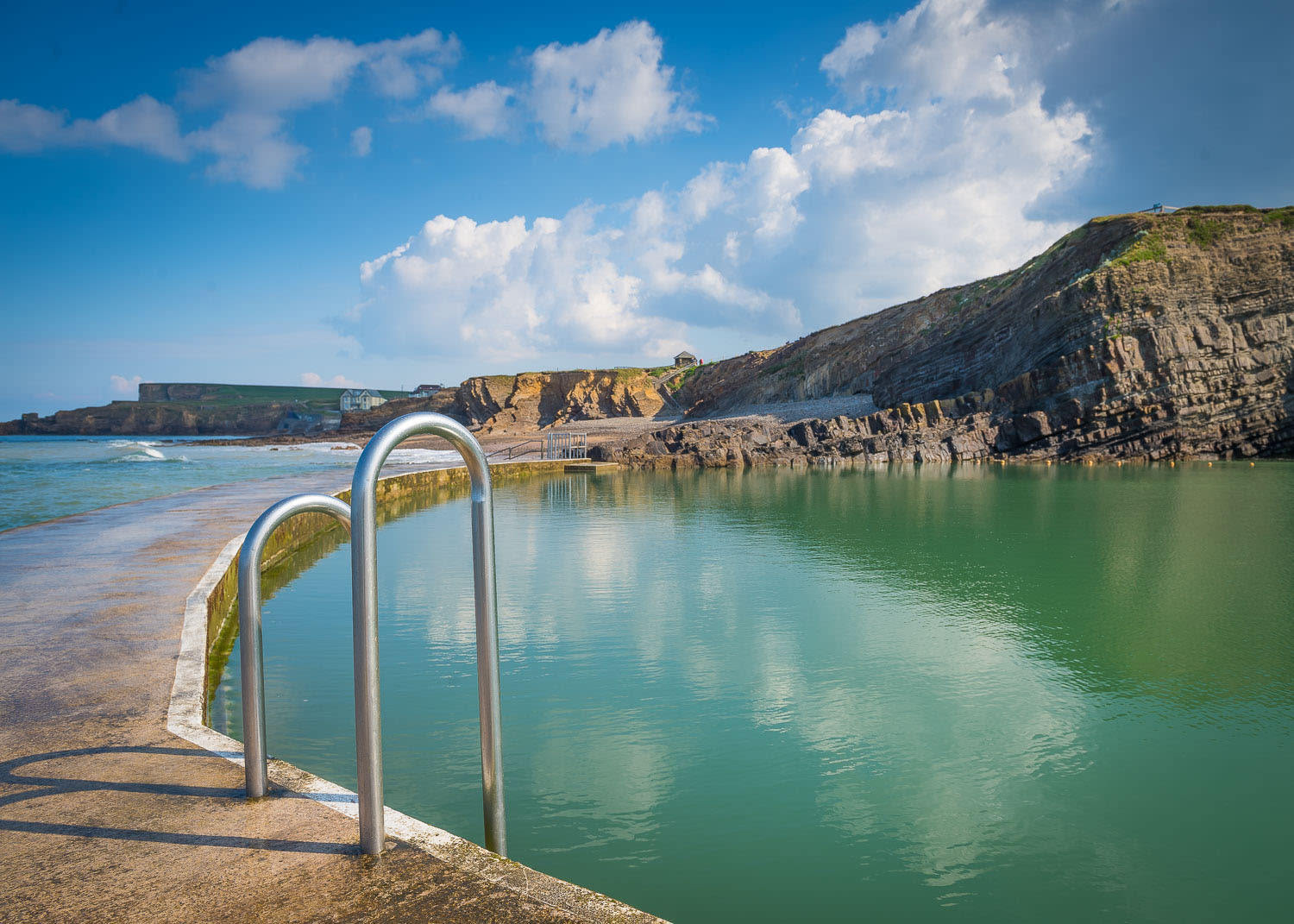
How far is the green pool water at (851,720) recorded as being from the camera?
3.35 metres

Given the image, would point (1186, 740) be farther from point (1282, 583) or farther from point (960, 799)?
point (1282, 583)

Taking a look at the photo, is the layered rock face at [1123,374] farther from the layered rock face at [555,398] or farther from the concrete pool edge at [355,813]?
the layered rock face at [555,398]

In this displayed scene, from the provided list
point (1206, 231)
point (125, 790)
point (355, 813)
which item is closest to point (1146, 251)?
point (1206, 231)

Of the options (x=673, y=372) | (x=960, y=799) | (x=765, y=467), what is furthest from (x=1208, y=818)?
(x=673, y=372)

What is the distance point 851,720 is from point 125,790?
3.75 meters

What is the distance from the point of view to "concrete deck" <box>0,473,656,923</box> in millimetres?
2141

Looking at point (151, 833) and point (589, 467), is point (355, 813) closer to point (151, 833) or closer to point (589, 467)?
point (151, 833)

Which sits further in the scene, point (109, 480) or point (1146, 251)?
point (1146, 251)

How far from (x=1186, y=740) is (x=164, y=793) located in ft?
16.6

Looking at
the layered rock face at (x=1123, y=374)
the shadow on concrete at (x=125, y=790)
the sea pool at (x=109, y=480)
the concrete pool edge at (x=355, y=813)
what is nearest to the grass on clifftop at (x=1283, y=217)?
the layered rock face at (x=1123, y=374)

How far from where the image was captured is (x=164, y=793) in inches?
111

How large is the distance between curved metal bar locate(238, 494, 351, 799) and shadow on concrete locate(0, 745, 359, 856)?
0.40ft

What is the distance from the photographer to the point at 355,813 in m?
2.68

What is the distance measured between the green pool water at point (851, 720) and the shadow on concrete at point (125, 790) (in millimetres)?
1148
